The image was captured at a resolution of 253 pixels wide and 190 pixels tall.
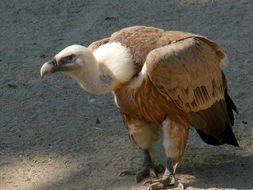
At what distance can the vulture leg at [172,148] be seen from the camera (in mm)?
4492

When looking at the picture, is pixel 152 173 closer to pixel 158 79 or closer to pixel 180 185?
pixel 180 185

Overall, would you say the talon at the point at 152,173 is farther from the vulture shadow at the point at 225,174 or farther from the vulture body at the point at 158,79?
the vulture shadow at the point at 225,174

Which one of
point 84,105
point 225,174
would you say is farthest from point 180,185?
point 84,105

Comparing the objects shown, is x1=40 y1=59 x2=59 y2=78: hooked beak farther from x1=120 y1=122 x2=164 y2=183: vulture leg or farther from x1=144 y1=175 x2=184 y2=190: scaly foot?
x1=144 y1=175 x2=184 y2=190: scaly foot

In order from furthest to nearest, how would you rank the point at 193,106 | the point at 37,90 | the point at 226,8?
1. the point at 226,8
2. the point at 37,90
3. the point at 193,106

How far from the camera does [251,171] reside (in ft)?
15.8

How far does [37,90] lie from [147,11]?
2705mm

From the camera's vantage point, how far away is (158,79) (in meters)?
4.27

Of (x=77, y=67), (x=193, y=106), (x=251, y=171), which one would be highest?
(x=77, y=67)

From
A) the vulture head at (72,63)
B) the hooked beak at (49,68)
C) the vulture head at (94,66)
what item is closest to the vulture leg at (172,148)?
the vulture head at (94,66)

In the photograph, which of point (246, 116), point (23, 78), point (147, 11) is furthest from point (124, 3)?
point (246, 116)

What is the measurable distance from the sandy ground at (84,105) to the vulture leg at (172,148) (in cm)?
15

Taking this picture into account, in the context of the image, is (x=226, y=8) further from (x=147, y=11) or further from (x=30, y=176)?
(x=30, y=176)

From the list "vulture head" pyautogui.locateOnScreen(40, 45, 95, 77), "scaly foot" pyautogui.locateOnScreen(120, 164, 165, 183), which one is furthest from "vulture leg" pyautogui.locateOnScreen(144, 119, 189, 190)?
"vulture head" pyautogui.locateOnScreen(40, 45, 95, 77)
